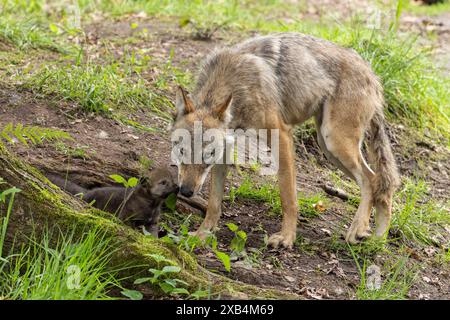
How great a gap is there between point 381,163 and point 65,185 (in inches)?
117

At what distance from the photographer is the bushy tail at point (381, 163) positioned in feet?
22.0

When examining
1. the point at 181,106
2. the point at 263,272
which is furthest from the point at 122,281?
the point at 181,106

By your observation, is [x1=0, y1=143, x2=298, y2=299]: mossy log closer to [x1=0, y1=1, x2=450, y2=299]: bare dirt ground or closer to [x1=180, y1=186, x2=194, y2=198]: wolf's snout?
[x1=0, y1=1, x2=450, y2=299]: bare dirt ground

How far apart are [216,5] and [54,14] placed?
2.51m

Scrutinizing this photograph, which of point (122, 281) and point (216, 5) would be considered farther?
point (216, 5)

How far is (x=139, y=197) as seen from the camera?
598 cm

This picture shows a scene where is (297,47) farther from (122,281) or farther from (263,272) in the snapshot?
(122,281)

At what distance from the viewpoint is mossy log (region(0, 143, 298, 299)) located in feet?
14.9

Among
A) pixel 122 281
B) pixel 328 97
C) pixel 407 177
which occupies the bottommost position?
pixel 407 177

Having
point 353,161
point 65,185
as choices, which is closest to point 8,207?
point 65,185

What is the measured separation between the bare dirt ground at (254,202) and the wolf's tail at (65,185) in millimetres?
200

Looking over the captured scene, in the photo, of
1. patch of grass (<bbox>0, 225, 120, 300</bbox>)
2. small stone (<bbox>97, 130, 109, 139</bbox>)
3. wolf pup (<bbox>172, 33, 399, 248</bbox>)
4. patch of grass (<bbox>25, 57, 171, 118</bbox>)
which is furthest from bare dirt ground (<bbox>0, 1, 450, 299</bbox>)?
patch of grass (<bbox>0, 225, 120, 300</bbox>)

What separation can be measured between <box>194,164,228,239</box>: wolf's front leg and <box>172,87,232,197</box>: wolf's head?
47cm

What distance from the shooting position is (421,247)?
6.69 meters
